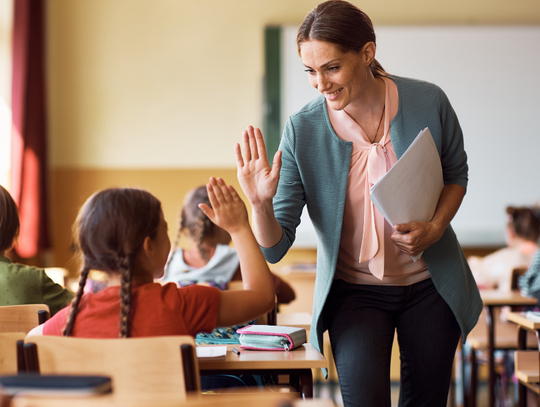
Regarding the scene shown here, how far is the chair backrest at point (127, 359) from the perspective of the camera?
1169 millimetres

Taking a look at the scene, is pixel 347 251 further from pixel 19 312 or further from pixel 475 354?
pixel 475 354

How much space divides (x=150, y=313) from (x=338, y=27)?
84 cm

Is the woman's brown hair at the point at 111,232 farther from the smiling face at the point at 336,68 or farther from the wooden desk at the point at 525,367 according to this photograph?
the wooden desk at the point at 525,367

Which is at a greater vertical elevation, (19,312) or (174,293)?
(174,293)

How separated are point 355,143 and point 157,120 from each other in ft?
11.2

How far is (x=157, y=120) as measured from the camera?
4746 millimetres

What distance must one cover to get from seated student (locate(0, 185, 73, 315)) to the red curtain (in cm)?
238

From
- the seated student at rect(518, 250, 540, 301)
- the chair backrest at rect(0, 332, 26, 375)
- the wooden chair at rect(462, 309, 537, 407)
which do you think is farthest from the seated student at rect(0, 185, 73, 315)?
the wooden chair at rect(462, 309, 537, 407)

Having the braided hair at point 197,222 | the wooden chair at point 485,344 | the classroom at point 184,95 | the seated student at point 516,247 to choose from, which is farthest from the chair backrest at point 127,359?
the classroom at point 184,95

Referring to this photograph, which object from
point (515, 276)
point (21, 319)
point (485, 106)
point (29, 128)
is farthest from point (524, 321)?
point (29, 128)

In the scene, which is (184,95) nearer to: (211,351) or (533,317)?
(533,317)

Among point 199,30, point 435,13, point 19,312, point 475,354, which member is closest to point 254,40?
point 199,30

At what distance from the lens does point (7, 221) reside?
195cm

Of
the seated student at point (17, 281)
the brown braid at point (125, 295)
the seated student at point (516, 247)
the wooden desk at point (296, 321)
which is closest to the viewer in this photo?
the brown braid at point (125, 295)
